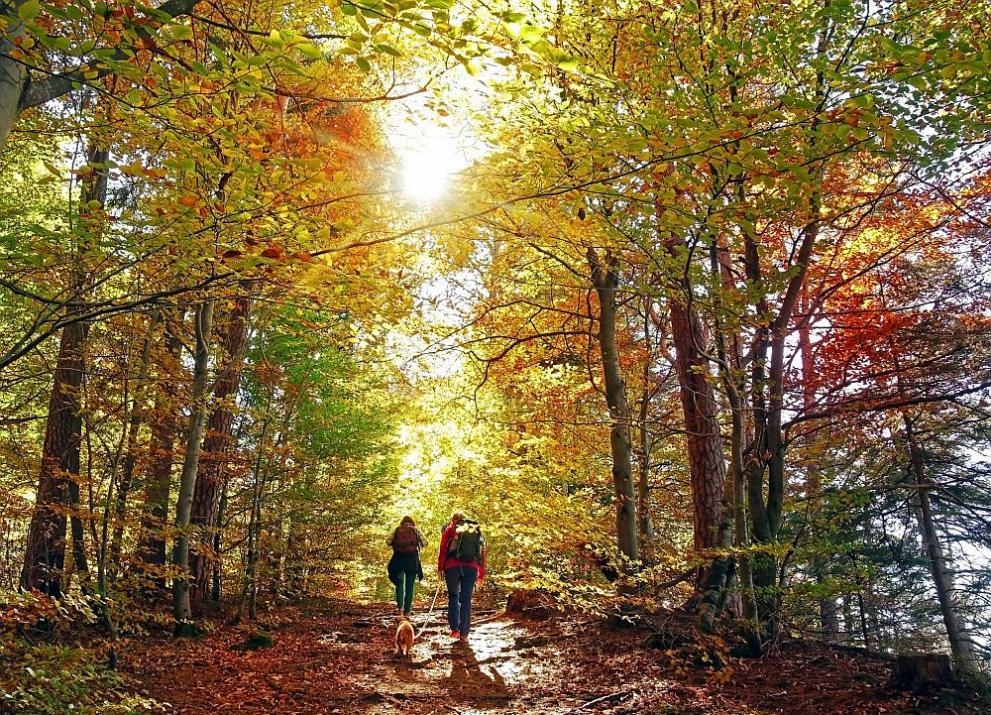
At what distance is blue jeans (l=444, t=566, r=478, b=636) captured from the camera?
8.70m

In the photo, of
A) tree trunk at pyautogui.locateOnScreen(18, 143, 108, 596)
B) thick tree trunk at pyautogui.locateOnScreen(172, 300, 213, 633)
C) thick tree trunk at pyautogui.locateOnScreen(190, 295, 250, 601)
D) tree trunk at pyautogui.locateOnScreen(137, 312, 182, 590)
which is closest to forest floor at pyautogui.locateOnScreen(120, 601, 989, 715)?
thick tree trunk at pyautogui.locateOnScreen(172, 300, 213, 633)

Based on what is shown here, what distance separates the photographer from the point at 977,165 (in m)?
8.41

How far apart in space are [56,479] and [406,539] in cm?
504

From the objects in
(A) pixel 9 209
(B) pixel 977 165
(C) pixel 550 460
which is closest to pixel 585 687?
(C) pixel 550 460

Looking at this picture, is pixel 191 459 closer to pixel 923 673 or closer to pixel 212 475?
pixel 212 475

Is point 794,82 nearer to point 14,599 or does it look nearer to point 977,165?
point 977,165

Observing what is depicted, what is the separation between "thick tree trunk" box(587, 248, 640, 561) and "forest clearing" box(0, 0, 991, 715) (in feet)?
0.17

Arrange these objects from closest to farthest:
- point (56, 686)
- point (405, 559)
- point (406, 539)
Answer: point (56, 686), point (406, 539), point (405, 559)

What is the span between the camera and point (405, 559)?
34.7ft

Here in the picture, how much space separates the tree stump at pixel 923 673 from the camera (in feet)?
16.6

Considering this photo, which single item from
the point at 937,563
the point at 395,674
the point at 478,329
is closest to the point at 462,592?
the point at 395,674

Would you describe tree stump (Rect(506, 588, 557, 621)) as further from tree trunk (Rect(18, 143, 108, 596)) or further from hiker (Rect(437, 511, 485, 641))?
tree trunk (Rect(18, 143, 108, 596))

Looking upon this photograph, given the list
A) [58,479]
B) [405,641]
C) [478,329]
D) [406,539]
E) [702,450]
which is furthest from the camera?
[406,539]

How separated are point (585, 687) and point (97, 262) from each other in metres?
5.65
